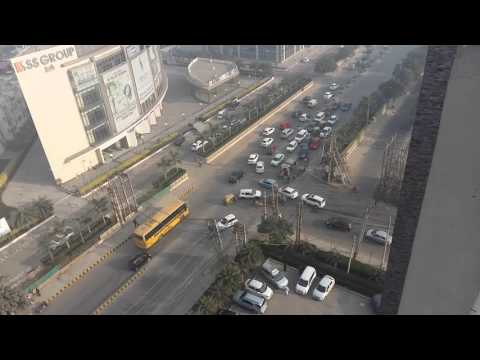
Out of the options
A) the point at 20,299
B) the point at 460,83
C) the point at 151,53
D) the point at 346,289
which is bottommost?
the point at 346,289

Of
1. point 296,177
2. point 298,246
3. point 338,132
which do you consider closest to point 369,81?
point 338,132

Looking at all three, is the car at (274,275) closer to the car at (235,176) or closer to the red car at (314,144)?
the car at (235,176)

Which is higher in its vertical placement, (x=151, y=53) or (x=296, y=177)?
(x=151, y=53)

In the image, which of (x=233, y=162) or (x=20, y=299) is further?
(x=233, y=162)

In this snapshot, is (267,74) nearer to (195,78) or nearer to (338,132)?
(195,78)

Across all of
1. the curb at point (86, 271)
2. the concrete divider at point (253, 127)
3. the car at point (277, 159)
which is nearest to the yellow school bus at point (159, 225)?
the curb at point (86, 271)

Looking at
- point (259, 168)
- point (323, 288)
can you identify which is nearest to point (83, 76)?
point (259, 168)

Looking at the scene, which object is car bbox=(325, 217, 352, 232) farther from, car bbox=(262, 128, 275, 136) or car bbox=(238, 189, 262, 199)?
car bbox=(262, 128, 275, 136)
